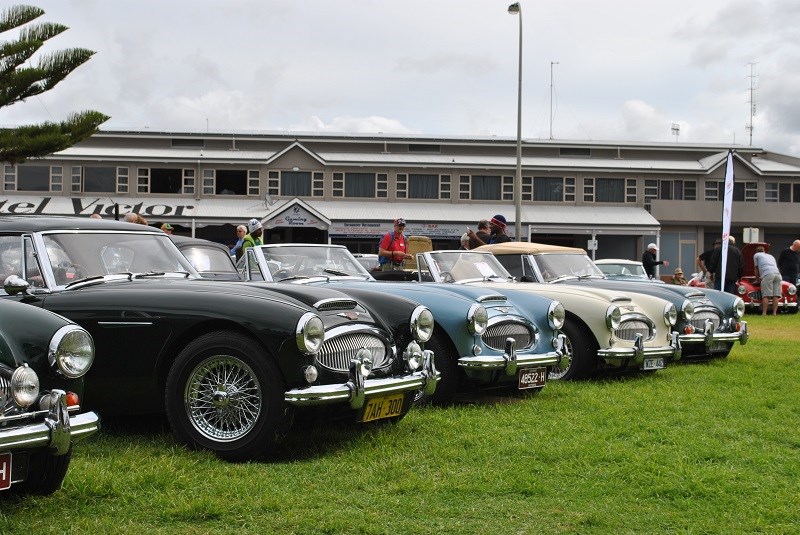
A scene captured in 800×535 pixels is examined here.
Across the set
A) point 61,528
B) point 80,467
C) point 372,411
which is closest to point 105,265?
point 80,467

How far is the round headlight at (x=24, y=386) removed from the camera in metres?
3.88

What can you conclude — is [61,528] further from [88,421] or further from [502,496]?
[502,496]

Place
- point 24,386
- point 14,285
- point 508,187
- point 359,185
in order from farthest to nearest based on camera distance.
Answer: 1. point 508,187
2. point 359,185
3. point 14,285
4. point 24,386

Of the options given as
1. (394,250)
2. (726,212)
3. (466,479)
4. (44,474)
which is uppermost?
(726,212)

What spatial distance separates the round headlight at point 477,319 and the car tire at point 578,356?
6.91 feet

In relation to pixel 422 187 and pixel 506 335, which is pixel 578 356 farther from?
pixel 422 187

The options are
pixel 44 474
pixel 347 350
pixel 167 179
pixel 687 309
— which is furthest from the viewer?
pixel 167 179

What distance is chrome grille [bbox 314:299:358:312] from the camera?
5754mm

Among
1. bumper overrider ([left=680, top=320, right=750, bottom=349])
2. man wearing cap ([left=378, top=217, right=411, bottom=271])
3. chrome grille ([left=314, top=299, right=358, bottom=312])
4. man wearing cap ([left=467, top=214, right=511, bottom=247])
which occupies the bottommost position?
bumper overrider ([left=680, top=320, right=750, bottom=349])

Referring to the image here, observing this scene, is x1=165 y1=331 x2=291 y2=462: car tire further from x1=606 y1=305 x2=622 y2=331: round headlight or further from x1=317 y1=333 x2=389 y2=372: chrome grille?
x1=606 y1=305 x2=622 y2=331: round headlight

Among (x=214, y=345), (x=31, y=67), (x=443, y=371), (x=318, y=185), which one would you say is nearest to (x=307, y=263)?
(x=443, y=371)

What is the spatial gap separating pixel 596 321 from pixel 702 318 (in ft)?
8.10

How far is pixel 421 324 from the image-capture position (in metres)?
Result: 6.54

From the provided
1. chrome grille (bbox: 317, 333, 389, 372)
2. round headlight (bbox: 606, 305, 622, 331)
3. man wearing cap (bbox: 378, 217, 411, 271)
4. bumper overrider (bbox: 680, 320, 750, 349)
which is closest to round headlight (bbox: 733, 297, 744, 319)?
bumper overrider (bbox: 680, 320, 750, 349)
